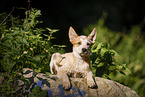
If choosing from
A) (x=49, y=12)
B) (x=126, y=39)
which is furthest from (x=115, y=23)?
(x=49, y=12)

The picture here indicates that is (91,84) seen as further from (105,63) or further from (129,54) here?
(129,54)

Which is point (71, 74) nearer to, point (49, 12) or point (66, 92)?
point (66, 92)

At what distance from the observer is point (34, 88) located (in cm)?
221

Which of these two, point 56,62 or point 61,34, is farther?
point 61,34

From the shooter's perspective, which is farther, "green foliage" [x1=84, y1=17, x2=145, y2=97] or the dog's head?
"green foliage" [x1=84, y1=17, x2=145, y2=97]

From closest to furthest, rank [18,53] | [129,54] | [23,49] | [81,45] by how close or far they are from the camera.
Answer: [81,45]
[18,53]
[23,49]
[129,54]

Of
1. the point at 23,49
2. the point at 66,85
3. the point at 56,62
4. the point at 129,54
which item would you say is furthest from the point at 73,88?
the point at 129,54

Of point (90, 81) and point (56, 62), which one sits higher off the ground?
point (56, 62)

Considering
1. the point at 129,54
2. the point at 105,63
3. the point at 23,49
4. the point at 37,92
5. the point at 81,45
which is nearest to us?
the point at 37,92

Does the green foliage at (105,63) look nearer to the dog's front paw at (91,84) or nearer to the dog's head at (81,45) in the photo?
the dog's head at (81,45)

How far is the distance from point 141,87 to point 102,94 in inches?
130

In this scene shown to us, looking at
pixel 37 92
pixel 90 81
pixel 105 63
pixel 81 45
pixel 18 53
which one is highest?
pixel 81 45

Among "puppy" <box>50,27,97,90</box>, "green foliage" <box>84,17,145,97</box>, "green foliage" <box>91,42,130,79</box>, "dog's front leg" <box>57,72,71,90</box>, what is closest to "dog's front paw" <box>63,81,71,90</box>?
"dog's front leg" <box>57,72,71,90</box>

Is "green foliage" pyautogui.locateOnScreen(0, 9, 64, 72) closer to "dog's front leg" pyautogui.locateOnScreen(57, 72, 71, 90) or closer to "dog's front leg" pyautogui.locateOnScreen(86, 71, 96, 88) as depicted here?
"dog's front leg" pyautogui.locateOnScreen(57, 72, 71, 90)
